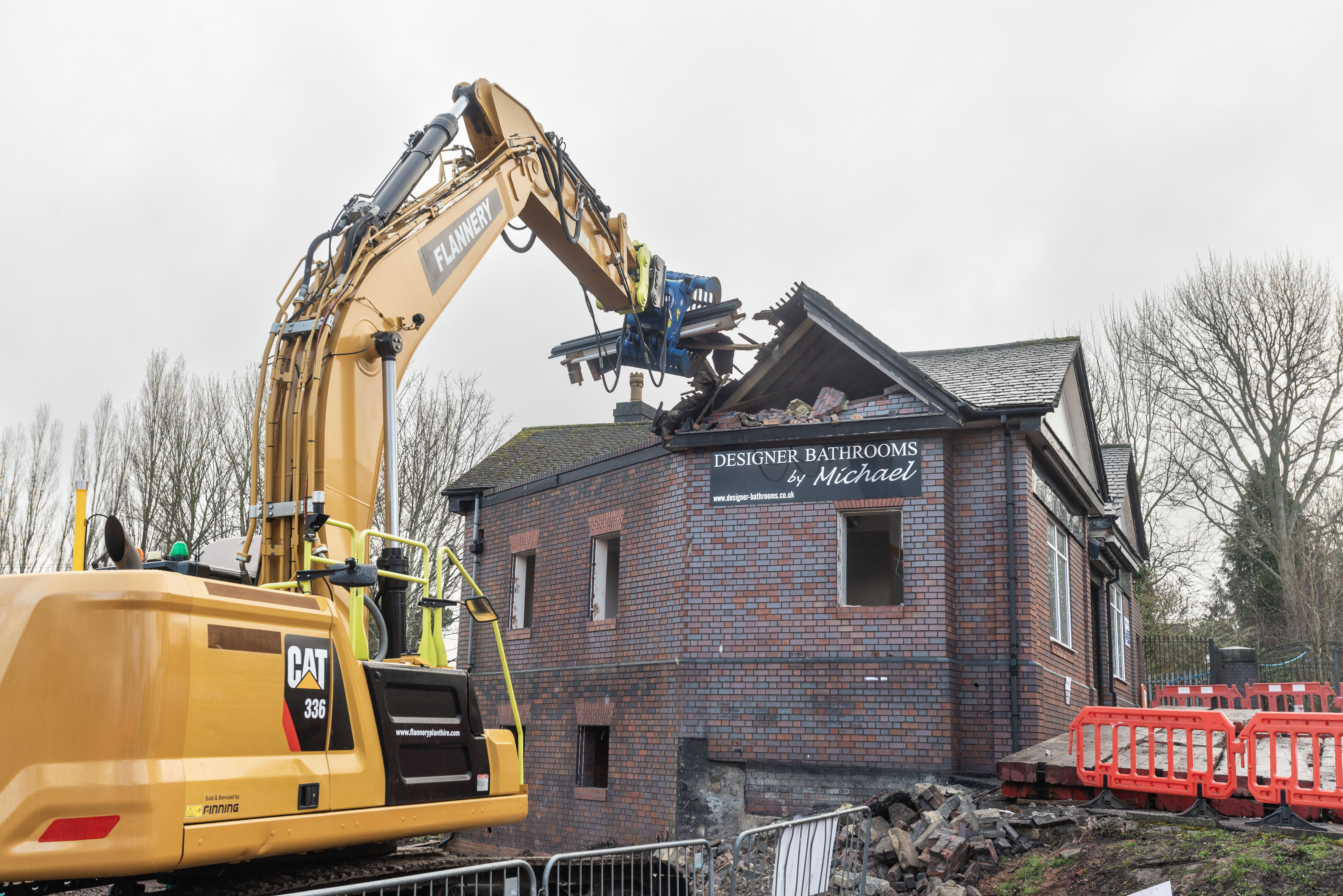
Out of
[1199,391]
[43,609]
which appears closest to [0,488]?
[43,609]

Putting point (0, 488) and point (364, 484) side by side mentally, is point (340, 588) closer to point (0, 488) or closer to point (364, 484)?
point (364, 484)

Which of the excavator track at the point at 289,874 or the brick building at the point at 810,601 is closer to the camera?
the excavator track at the point at 289,874

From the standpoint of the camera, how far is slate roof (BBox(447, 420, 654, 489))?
61.6ft

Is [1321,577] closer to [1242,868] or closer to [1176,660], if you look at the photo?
[1176,660]

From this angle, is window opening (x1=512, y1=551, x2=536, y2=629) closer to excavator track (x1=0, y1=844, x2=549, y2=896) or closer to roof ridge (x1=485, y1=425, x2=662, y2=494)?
roof ridge (x1=485, y1=425, x2=662, y2=494)

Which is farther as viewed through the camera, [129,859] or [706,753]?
[706,753]

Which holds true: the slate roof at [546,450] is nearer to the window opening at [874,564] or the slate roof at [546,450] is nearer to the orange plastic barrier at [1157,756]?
the window opening at [874,564]

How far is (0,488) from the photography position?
27844mm

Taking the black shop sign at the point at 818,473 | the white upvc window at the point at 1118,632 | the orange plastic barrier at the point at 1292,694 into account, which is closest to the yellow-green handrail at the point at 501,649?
the black shop sign at the point at 818,473

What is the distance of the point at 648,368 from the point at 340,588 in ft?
21.9

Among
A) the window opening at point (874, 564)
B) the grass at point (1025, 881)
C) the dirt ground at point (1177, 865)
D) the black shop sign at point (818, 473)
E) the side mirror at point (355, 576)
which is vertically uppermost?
the black shop sign at point (818, 473)

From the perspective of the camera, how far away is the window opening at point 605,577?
1549cm

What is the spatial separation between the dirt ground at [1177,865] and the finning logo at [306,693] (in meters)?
5.99

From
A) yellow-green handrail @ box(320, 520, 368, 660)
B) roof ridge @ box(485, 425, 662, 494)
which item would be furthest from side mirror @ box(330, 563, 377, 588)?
roof ridge @ box(485, 425, 662, 494)
